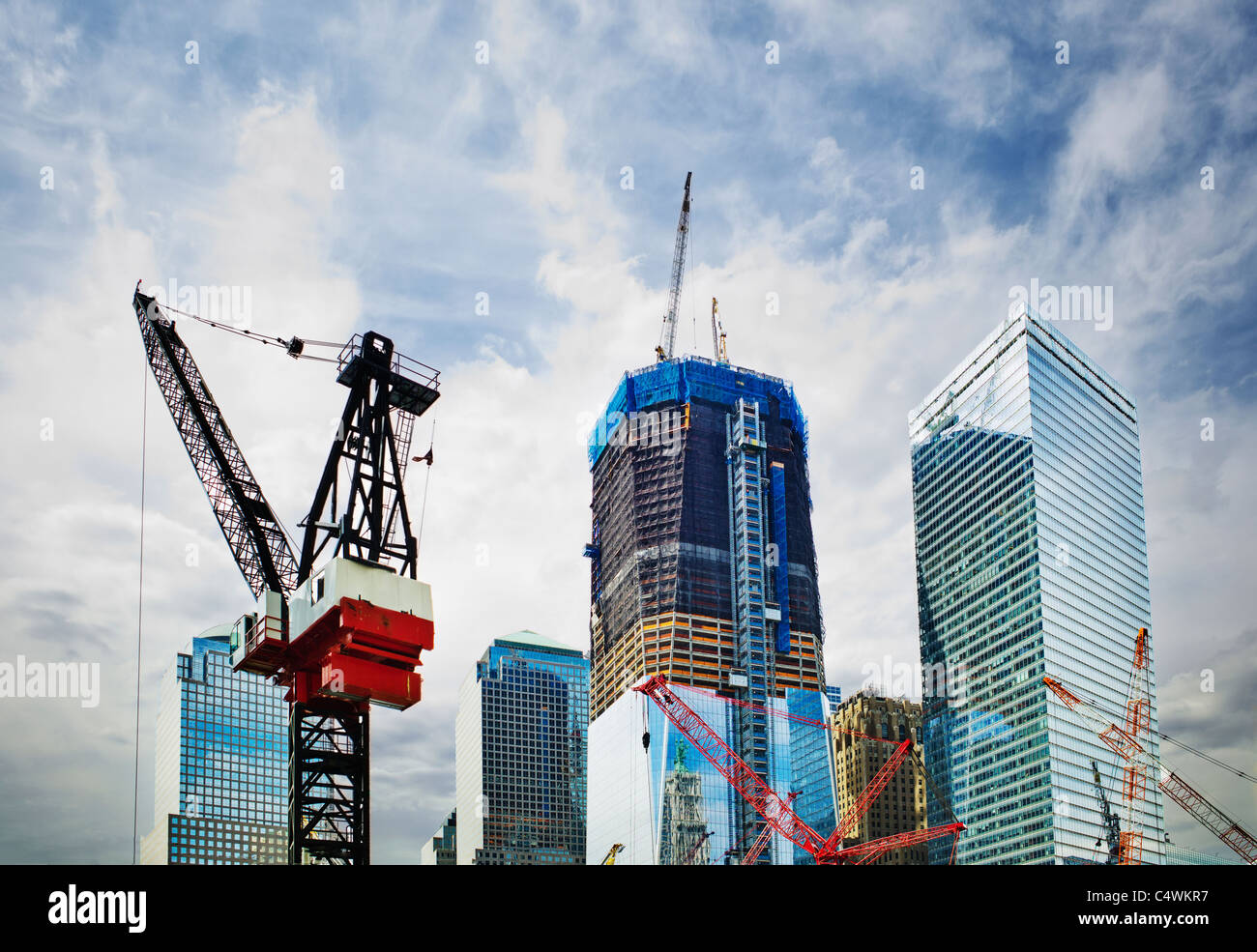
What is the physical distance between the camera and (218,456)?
86500mm

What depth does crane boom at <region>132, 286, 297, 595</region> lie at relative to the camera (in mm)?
82625

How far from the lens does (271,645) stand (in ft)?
240

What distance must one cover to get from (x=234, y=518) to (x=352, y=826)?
22.9m

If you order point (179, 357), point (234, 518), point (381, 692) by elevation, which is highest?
point (179, 357)

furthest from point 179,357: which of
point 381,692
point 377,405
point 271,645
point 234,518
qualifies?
point 381,692

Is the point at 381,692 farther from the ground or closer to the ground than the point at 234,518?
closer to the ground

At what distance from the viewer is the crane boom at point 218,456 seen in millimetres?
82625
